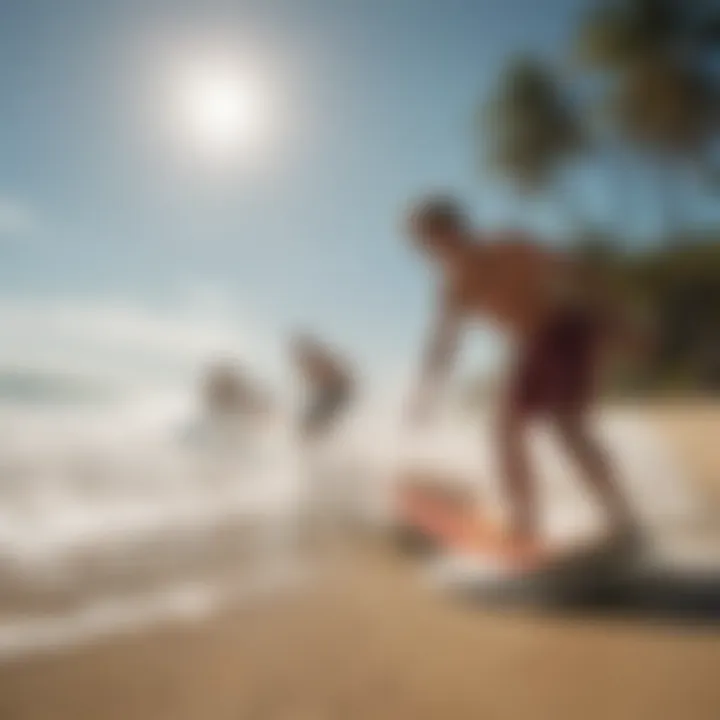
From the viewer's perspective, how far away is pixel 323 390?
1324mm

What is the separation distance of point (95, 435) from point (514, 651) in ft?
1.93

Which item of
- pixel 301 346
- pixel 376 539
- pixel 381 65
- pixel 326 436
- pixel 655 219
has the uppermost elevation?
pixel 381 65

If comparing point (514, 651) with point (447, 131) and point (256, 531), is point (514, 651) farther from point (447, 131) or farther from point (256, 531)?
point (447, 131)

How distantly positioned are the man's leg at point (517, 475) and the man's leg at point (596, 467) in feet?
0.20

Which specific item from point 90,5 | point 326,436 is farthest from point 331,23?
A: point 326,436

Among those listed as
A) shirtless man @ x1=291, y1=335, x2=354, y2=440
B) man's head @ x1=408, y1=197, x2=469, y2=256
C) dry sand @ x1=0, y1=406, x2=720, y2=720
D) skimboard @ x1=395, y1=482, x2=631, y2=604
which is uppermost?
man's head @ x1=408, y1=197, x2=469, y2=256

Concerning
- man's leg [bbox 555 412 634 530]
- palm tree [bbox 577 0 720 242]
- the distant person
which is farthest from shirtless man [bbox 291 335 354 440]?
palm tree [bbox 577 0 720 242]

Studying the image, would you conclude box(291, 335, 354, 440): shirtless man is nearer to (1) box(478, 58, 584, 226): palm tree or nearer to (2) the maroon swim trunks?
(2) the maroon swim trunks

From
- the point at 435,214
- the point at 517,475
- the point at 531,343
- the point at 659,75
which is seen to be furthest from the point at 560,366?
the point at 659,75

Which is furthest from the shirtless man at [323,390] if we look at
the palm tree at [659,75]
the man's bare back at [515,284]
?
the palm tree at [659,75]

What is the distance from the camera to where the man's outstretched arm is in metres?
1.32

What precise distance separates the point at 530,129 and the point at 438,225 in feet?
0.56

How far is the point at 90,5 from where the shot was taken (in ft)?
4.52

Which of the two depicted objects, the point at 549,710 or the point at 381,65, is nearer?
the point at 549,710
